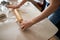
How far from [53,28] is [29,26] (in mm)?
184

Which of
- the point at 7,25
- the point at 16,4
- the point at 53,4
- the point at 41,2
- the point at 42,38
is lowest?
the point at 42,38

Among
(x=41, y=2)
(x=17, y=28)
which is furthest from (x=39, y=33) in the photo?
(x=41, y=2)

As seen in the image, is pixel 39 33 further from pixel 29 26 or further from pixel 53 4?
pixel 53 4

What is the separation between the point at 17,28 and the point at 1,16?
15 cm

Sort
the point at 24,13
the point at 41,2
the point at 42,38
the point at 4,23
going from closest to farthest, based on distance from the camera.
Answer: the point at 42,38 → the point at 4,23 → the point at 24,13 → the point at 41,2

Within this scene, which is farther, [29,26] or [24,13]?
[24,13]

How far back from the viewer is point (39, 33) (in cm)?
84

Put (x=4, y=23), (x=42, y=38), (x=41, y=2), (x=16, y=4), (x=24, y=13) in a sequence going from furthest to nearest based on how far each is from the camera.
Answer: (x=41, y=2), (x=16, y=4), (x=24, y=13), (x=4, y=23), (x=42, y=38)

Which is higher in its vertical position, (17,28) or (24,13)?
(24,13)

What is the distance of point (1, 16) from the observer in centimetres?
90

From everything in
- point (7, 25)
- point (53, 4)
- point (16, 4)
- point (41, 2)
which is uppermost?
point (41, 2)

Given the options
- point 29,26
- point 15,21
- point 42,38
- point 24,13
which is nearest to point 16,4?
point 24,13

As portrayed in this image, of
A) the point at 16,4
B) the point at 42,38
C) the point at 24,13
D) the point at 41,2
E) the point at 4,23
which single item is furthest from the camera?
the point at 41,2

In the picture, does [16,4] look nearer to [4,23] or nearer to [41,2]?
[4,23]
